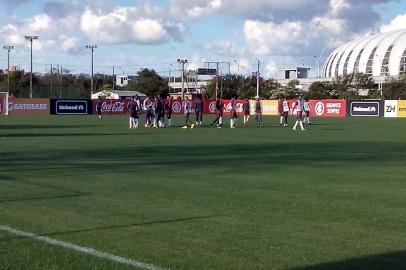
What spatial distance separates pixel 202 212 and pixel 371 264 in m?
3.73

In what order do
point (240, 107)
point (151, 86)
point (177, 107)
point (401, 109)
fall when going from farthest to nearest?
point (151, 86)
point (240, 107)
point (177, 107)
point (401, 109)

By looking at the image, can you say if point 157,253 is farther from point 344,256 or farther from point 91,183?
point 91,183

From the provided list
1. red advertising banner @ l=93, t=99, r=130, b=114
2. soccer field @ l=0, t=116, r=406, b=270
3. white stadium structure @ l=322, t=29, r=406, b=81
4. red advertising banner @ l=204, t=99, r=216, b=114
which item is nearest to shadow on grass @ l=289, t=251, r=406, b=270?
soccer field @ l=0, t=116, r=406, b=270

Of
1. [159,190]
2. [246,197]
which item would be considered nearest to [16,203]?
[159,190]

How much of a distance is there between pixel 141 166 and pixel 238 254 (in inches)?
408

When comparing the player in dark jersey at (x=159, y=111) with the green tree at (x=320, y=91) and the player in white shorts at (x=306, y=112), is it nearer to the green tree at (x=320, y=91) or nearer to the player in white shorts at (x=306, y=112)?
the player in white shorts at (x=306, y=112)

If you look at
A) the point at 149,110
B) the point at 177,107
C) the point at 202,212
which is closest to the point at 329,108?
the point at 177,107

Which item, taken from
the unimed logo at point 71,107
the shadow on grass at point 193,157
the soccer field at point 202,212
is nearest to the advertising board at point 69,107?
the unimed logo at point 71,107

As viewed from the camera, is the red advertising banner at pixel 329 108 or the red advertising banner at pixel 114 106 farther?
the red advertising banner at pixel 114 106

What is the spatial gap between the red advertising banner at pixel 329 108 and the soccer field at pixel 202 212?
51.5 m

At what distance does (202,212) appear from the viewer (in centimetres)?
1104

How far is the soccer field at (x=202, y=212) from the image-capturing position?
8.09 m

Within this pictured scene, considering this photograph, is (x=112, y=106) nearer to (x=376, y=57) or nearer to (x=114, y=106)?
(x=114, y=106)

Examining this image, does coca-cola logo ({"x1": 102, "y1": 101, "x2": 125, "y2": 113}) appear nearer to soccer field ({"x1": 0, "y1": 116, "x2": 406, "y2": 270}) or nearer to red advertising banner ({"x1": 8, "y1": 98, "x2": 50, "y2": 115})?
red advertising banner ({"x1": 8, "y1": 98, "x2": 50, "y2": 115})
